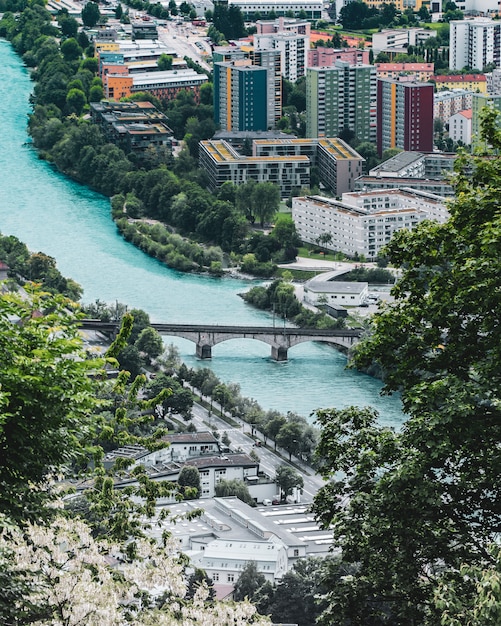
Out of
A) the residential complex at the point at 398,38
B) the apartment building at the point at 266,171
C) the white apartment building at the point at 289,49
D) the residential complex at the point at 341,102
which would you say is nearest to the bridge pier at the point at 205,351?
the apartment building at the point at 266,171

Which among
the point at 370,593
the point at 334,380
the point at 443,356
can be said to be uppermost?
the point at 443,356

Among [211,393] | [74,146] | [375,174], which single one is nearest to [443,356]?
[211,393]

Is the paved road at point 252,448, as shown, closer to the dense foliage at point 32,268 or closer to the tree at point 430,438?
the dense foliage at point 32,268

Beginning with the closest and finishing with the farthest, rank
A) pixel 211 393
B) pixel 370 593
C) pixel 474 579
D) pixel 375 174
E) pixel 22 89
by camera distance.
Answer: pixel 474 579
pixel 370 593
pixel 211 393
pixel 375 174
pixel 22 89

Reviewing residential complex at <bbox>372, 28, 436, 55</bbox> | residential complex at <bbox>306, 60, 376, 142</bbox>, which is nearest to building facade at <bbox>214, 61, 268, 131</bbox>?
residential complex at <bbox>306, 60, 376, 142</bbox>

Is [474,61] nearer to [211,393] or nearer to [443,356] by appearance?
[211,393]
